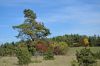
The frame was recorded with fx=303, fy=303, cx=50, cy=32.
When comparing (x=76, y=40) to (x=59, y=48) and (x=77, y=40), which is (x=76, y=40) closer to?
(x=77, y=40)

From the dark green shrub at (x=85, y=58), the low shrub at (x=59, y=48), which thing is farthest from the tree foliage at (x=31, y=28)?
the dark green shrub at (x=85, y=58)

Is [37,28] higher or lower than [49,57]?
higher

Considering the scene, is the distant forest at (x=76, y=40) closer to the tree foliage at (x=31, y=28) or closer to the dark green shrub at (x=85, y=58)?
the tree foliage at (x=31, y=28)

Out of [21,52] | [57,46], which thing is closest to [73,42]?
[57,46]

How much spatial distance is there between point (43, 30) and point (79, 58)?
3640cm

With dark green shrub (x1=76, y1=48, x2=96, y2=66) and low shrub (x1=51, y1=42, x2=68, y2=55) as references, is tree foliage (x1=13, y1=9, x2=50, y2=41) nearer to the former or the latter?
low shrub (x1=51, y1=42, x2=68, y2=55)

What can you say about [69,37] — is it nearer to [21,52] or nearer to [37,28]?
[37,28]

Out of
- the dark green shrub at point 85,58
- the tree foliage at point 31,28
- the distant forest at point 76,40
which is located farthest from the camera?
the distant forest at point 76,40

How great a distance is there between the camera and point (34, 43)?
211 ft

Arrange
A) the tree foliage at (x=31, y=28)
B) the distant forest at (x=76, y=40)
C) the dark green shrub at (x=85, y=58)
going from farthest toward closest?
Answer: the distant forest at (x=76, y=40) < the tree foliage at (x=31, y=28) < the dark green shrub at (x=85, y=58)

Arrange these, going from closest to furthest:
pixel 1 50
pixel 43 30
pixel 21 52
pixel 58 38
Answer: pixel 21 52, pixel 43 30, pixel 1 50, pixel 58 38

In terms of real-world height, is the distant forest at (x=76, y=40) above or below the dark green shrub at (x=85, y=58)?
above

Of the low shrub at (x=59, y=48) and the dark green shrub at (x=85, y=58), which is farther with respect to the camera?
the low shrub at (x=59, y=48)

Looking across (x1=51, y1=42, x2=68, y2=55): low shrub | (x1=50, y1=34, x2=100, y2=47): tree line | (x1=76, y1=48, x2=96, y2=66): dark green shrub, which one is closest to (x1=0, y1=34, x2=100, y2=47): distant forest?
(x1=50, y1=34, x2=100, y2=47): tree line
